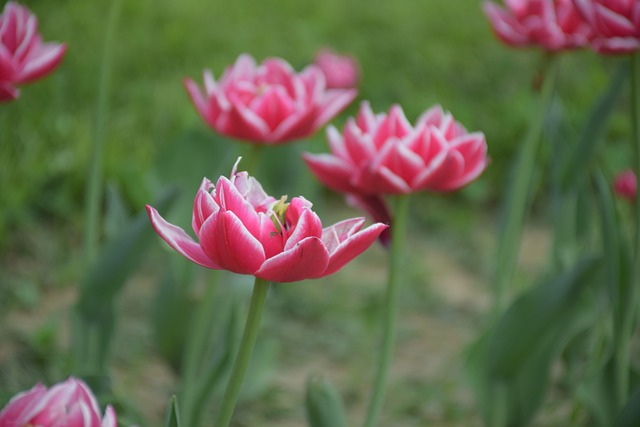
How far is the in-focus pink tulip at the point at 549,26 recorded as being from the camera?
1.33 metres

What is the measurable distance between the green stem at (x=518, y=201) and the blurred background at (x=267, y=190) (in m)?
0.16

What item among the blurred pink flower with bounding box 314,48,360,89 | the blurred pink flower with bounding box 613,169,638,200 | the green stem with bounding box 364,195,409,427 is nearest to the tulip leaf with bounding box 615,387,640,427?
the green stem with bounding box 364,195,409,427

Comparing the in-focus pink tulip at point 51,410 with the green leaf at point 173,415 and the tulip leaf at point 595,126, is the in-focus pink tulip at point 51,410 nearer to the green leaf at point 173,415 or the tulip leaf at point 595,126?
the green leaf at point 173,415

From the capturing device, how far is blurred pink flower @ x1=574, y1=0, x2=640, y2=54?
0.99m

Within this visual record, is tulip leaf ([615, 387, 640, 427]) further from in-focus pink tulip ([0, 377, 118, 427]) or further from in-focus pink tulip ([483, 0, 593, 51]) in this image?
in-focus pink tulip ([0, 377, 118, 427])

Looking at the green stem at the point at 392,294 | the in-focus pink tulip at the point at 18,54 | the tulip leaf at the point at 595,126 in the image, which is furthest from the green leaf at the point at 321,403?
the tulip leaf at the point at 595,126

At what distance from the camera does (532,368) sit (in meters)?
1.38

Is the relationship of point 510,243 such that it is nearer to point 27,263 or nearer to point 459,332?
point 459,332

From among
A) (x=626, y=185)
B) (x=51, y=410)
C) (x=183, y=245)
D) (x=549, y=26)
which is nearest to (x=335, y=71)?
(x=626, y=185)

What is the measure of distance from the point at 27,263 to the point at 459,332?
0.99 meters

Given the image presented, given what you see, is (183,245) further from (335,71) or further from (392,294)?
(335,71)

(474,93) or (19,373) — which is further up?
Result: (19,373)

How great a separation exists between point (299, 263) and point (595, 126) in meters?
0.79

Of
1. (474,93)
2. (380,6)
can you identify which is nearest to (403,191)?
(474,93)
